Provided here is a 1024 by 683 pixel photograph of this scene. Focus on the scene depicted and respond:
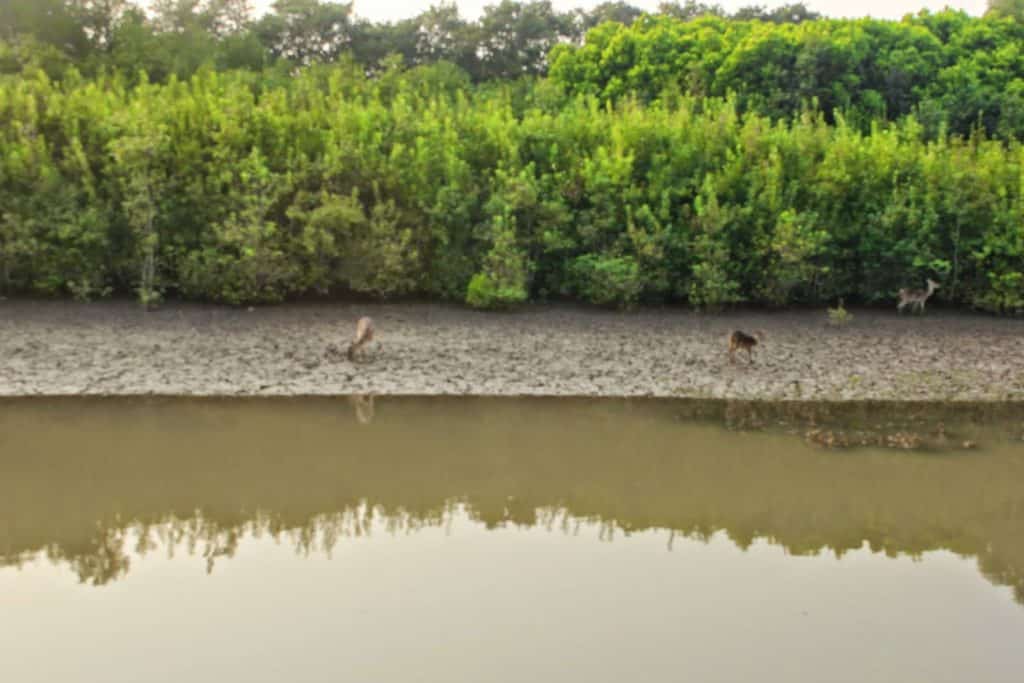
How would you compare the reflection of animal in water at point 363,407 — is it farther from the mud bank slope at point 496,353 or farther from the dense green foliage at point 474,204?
the dense green foliage at point 474,204

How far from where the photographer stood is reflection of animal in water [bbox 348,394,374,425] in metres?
10.8

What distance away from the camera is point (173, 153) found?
1429cm

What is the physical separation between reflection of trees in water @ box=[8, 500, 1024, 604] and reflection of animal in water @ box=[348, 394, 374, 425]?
240 cm

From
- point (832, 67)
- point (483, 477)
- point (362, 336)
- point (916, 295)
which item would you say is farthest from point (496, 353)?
point (832, 67)

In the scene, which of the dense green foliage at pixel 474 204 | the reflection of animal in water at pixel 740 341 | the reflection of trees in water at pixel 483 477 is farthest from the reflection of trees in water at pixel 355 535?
the dense green foliage at pixel 474 204

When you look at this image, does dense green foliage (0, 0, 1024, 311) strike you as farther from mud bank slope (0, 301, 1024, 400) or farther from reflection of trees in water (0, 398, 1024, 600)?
reflection of trees in water (0, 398, 1024, 600)

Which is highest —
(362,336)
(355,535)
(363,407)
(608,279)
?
(608,279)

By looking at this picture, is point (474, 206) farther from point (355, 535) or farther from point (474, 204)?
point (355, 535)

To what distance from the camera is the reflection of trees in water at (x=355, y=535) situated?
731 centimetres

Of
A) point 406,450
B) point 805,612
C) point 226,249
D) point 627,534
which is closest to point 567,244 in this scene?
point 226,249

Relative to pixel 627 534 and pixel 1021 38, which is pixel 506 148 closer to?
pixel 627 534

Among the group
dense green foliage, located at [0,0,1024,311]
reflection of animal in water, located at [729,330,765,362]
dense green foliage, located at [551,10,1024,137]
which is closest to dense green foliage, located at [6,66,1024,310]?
dense green foliage, located at [0,0,1024,311]

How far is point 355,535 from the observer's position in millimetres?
7836

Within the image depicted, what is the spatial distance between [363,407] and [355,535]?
344 cm
